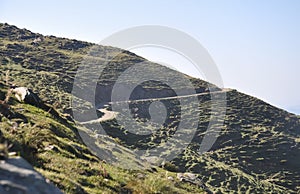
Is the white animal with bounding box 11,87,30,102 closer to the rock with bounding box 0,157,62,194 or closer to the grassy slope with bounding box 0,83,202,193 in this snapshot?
the grassy slope with bounding box 0,83,202,193

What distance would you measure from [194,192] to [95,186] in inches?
324

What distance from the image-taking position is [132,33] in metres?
35.0

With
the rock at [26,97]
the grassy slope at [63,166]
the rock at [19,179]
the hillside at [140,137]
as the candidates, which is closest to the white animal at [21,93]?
the rock at [26,97]

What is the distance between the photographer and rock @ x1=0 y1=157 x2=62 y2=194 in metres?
5.10

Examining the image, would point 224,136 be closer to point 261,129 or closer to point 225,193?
point 261,129

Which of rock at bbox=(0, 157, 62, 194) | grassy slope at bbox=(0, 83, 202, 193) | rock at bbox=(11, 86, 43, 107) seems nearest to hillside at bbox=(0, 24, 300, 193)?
grassy slope at bbox=(0, 83, 202, 193)

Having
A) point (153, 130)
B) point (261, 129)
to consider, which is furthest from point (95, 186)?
point (261, 129)

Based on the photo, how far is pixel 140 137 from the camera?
99.6 metres

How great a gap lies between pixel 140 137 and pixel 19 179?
94.8 m

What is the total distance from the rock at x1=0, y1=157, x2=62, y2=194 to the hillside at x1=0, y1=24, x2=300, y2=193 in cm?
416

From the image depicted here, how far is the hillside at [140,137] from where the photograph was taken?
1300cm

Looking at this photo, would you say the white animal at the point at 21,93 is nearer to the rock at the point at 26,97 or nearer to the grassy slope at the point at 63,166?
the rock at the point at 26,97

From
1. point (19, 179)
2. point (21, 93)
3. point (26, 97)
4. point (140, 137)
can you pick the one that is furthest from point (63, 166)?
point (140, 137)

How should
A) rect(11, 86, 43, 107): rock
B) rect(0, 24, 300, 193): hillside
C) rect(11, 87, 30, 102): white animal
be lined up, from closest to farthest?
rect(0, 24, 300, 193): hillside
rect(11, 87, 30, 102): white animal
rect(11, 86, 43, 107): rock
